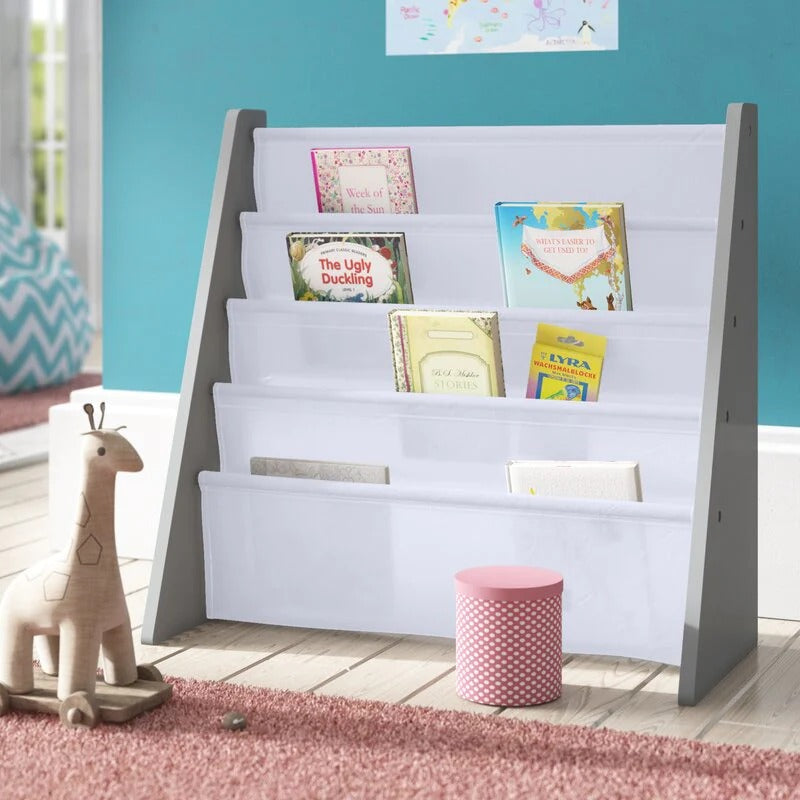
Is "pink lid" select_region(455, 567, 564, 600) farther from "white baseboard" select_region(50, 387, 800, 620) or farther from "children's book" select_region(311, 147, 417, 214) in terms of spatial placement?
"white baseboard" select_region(50, 387, 800, 620)

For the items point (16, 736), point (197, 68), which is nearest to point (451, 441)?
point (16, 736)

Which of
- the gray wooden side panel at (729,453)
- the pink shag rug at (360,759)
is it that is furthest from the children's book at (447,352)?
the pink shag rug at (360,759)

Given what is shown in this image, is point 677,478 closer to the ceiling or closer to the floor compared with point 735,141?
closer to the floor

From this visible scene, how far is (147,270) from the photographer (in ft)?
9.54

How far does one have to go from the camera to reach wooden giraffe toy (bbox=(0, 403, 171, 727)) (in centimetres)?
188

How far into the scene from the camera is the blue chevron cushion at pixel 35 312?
5.12m

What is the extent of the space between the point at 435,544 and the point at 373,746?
0.52m

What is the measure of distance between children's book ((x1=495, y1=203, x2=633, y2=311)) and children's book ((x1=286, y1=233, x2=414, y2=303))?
176mm

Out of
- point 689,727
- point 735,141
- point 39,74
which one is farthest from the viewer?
point 39,74

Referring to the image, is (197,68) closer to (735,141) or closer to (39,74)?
(735,141)

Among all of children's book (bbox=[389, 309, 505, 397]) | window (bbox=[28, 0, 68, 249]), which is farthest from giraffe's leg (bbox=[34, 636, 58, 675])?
window (bbox=[28, 0, 68, 249])

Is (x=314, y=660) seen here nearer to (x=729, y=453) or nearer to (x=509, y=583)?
(x=509, y=583)

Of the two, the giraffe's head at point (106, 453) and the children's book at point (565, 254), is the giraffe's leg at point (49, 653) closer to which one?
the giraffe's head at point (106, 453)

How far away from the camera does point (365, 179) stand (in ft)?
7.79
